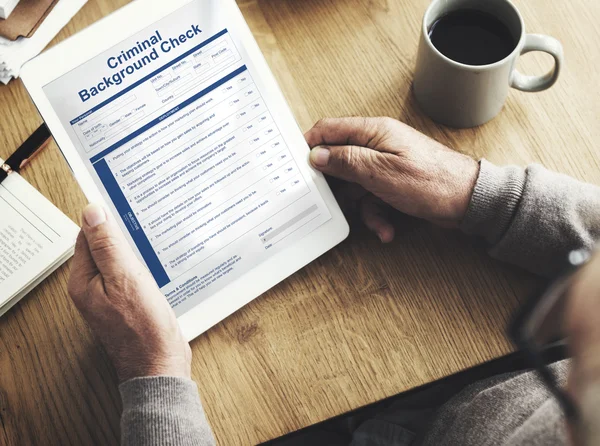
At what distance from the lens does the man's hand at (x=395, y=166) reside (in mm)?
711

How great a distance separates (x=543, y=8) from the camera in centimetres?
83

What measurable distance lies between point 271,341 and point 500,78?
42cm

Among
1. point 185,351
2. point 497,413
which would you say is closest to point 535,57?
point 497,413

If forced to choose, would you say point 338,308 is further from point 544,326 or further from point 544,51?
point 544,51

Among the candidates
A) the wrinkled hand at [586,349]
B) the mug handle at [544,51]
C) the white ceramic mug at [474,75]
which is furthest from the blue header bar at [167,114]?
the wrinkled hand at [586,349]

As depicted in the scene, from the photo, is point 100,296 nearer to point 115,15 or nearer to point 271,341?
point 271,341

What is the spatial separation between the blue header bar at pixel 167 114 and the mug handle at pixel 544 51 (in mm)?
335

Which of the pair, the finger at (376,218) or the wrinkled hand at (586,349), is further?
the finger at (376,218)

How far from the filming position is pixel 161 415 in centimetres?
63

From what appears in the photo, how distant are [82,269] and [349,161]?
35cm

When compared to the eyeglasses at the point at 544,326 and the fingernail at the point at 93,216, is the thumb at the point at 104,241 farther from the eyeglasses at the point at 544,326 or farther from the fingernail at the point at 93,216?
the eyeglasses at the point at 544,326

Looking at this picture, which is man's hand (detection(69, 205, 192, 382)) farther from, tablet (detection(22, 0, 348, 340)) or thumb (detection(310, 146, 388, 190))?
thumb (detection(310, 146, 388, 190))

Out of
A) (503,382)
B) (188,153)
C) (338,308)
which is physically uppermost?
(188,153)

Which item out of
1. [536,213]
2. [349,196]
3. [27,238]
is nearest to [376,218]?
[349,196]
